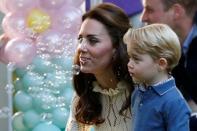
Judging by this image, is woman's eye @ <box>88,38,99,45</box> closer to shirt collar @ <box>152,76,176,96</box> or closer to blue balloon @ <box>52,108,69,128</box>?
shirt collar @ <box>152,76,176,96</box>

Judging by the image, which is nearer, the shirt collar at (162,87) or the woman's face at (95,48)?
the shirt collar at (162,87)

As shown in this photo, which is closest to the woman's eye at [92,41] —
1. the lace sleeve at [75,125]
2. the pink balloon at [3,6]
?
the lace sleeve at [75,125]

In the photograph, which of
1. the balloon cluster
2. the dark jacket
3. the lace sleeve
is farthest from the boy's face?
the balloon cluster

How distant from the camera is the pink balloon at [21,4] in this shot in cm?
277

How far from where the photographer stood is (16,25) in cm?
277

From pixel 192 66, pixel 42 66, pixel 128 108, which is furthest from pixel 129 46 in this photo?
pixel 42 66

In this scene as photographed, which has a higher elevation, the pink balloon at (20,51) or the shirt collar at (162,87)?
the shirt collar at (162,87)

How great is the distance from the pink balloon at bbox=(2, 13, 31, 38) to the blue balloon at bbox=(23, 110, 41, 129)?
0.45 meters

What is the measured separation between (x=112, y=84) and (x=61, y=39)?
88 centimetres

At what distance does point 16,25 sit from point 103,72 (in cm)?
100

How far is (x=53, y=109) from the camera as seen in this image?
2809 mm

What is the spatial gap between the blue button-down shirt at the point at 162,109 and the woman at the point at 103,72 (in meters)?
0.32

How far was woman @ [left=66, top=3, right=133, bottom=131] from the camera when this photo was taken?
1.88 metres

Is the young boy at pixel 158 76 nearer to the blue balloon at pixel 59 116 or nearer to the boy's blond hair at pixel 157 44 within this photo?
the boy's blond hair at pixel 157 44
